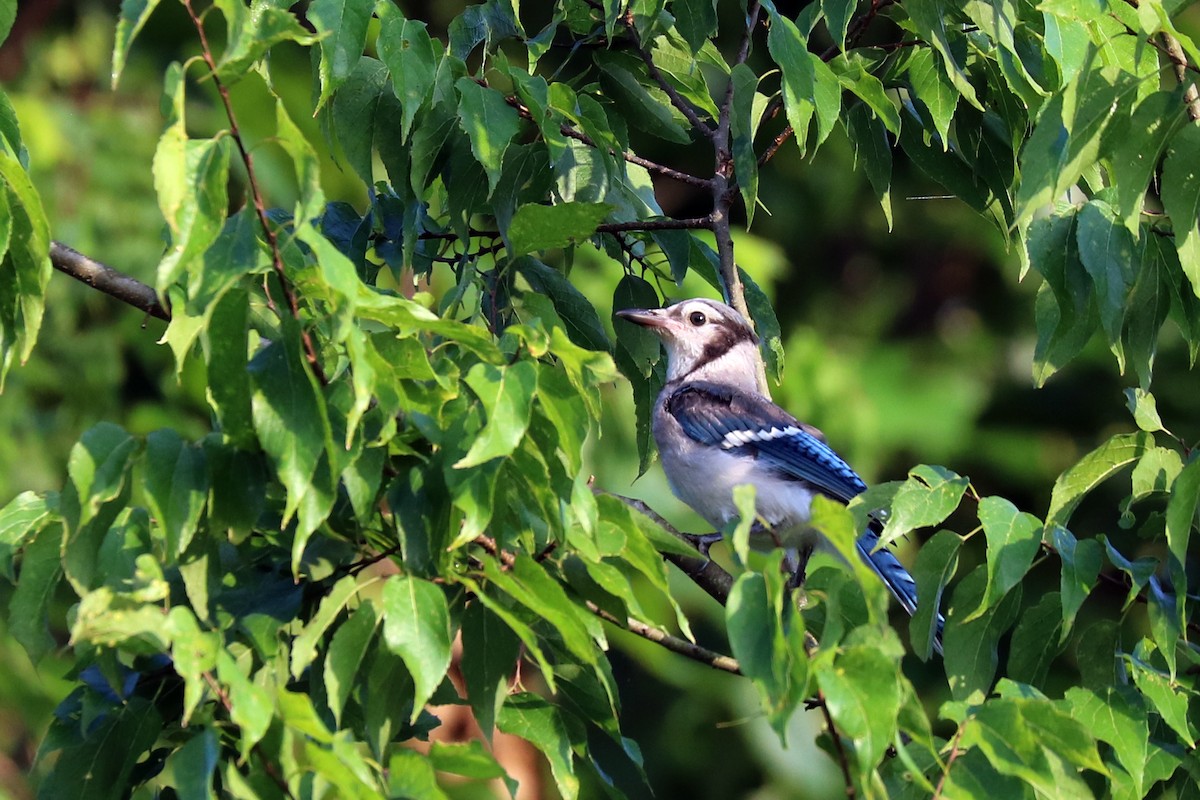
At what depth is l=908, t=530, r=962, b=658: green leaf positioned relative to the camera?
8.41 ft

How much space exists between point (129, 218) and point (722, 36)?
3.47 meters

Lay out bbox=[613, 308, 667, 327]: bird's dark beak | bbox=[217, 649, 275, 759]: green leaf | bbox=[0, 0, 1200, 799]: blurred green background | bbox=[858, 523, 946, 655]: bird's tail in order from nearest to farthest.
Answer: bbox=[217, 649, 275, 759]: green leaf, bbox=[613, 308, 667, 327]: bird's dark beak, bbox=[858, 523, 946, 655]: bird's tail, bbox=[0, 0, 1200, 799]: blurred green background

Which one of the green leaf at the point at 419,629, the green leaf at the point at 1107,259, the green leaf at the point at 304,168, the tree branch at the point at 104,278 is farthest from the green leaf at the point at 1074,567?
the tree branch at the point at 104,278

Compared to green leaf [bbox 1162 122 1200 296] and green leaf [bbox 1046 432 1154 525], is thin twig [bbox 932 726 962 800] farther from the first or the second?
green leaf [bbox 1162 122 1200 296]

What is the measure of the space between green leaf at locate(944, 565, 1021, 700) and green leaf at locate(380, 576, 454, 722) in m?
0.95

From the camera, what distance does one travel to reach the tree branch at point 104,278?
287 cm

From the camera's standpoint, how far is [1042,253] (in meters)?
2.73

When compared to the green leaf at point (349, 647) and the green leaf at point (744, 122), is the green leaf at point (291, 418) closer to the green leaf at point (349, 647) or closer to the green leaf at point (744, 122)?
the green leaf at point (349, 647)

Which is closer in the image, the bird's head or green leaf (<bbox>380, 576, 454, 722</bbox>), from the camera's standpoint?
green leaf (<bbox>380, 576, 454, 722</bbox>)

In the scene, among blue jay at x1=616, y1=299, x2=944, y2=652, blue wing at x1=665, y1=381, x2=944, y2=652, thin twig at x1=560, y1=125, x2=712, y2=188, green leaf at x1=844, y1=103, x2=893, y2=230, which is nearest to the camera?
thin twig at x1=560, y1=125, x2=712, y2=188

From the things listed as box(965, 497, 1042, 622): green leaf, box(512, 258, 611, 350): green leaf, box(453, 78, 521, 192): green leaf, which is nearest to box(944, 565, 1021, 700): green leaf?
box(965, 497, 1042, 622): green leaf

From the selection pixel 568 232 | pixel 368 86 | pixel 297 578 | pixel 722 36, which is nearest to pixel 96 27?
pixel 722 36

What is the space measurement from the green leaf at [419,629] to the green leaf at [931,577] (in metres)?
0.89

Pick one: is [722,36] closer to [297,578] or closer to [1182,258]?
[1182,258]
